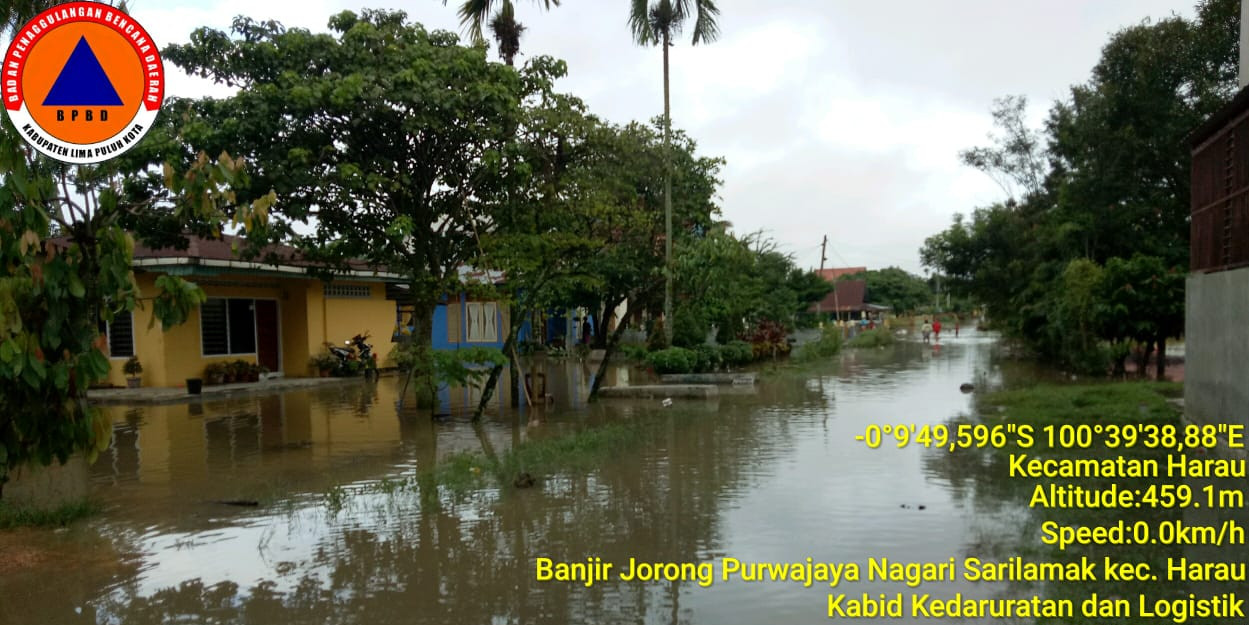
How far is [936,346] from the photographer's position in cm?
3906

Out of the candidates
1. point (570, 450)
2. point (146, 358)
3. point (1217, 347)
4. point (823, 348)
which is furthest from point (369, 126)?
point (823, 348)

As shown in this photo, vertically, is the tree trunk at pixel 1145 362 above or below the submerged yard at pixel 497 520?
above

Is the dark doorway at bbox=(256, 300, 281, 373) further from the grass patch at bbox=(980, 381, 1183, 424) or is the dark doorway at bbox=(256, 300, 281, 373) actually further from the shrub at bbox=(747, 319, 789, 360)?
the grass patch at bbox=(980, 381, 1183, 424)

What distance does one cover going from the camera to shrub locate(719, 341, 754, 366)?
84.0 feet

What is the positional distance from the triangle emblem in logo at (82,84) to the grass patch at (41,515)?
4.69 metres

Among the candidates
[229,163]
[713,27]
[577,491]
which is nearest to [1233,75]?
[713,27]

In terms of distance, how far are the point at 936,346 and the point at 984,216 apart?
758 centimetres

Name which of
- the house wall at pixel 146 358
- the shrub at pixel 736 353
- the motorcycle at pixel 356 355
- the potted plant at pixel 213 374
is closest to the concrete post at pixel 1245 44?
the shrub at pixel 736 353

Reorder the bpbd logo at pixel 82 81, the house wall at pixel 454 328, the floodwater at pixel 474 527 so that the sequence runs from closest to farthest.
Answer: the bpbd logo at pixel 82 81 < the floodwater at pixel 474 527 < the house wall at pixel 454 328

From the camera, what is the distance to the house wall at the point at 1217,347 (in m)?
9.62

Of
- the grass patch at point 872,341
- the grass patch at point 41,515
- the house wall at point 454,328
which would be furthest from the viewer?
the grass patch at point 872,341

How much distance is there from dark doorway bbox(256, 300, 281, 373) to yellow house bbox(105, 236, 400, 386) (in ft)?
0.09

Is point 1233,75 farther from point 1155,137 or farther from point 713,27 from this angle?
point 713,27

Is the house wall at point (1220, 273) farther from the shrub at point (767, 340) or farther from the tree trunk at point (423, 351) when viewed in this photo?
the shrub at point (767, 340)
